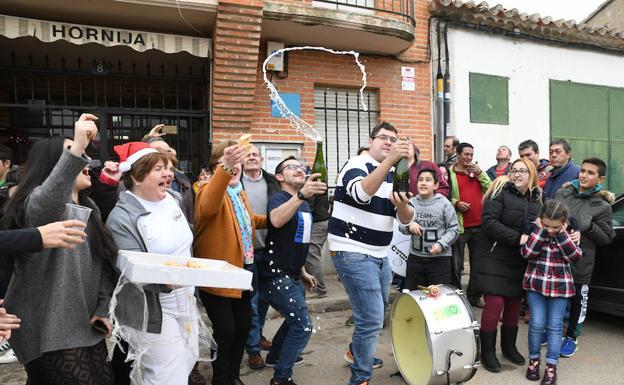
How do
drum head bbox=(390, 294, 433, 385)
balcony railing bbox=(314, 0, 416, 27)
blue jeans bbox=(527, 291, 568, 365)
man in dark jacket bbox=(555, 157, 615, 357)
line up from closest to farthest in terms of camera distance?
drum head bbox=(390, 294, 433, 385) → blue jeans bbox=(527, 291, 568, 365) → man in dark jacket bbox=(555, 157, 615, 357) → balcony railing bbox=(314, 0, 416, 27)

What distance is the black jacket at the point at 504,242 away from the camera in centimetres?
404

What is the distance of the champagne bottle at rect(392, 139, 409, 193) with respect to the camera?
11.1 ft

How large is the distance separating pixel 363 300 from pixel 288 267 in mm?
608

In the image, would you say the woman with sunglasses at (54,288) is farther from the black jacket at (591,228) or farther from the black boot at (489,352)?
the black jacket at (591,228)

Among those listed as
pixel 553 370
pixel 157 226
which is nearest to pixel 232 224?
pixel 157 226

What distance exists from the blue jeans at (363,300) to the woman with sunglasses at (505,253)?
4.23ft

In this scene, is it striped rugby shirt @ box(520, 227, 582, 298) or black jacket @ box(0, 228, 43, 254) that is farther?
striped rugby shirt @ box(520, 227, 582, 298)

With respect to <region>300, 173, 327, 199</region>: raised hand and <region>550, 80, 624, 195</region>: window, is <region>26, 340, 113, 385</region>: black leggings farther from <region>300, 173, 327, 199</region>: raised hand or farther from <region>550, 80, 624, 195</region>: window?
<region>550, 80, 624, 195</region>: window

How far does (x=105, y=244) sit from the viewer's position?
95.1 inches

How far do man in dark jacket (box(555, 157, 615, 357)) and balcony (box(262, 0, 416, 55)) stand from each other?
349 cm

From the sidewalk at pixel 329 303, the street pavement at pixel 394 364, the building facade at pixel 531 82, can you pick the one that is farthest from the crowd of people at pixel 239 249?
the building facade at pixel 531 82

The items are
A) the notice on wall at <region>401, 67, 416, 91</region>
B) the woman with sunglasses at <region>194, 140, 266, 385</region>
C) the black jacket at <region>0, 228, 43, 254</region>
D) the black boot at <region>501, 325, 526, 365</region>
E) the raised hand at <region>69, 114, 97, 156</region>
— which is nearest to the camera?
the black jacket at <region>0, 228, 43, 254</region>

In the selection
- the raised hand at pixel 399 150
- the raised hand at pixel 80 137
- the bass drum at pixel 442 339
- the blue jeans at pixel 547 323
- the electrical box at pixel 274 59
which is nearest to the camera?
the raised hand at pixel 80 137

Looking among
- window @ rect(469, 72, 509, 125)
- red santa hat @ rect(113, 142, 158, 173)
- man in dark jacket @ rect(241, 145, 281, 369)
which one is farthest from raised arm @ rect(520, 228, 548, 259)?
window @ rect(469, 72, 509, 125)
